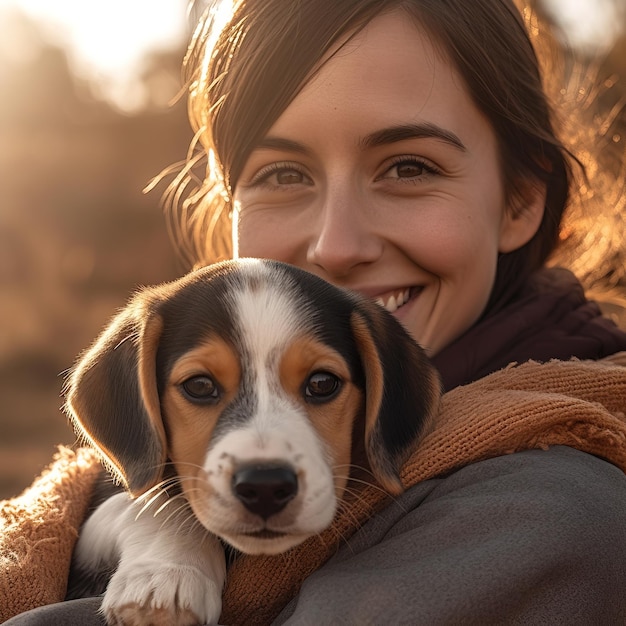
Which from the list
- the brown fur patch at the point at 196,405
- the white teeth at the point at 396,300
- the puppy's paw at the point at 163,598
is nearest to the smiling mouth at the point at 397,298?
the white teeth at the point at 396,300

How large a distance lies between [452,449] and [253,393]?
0.59 meters

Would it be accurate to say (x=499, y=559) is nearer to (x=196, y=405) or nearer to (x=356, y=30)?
(x=196, y=405)

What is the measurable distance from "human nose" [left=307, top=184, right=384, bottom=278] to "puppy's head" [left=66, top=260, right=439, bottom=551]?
0.71 ft

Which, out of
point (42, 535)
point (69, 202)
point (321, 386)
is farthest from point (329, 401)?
point (69, 202)

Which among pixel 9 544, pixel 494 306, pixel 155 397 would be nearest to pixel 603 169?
pixel 494 306

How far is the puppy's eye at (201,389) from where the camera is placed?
8.91 feet

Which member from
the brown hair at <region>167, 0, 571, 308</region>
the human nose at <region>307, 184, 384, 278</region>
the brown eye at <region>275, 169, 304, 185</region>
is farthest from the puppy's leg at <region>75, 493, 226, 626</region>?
the brown hair at <region>167, 0, 571, 308</region>

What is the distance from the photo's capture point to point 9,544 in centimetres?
274

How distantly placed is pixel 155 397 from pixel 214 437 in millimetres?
331

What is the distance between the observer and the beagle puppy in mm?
2412

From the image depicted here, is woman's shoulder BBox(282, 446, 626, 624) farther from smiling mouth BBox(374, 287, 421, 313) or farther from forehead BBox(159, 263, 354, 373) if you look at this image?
smiling mouth BBox(374, 287, 421, 313)

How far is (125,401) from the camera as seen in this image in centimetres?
279

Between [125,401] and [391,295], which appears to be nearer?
[125,401]

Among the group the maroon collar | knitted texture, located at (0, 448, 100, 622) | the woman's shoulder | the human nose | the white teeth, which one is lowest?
the woman's shoulder
